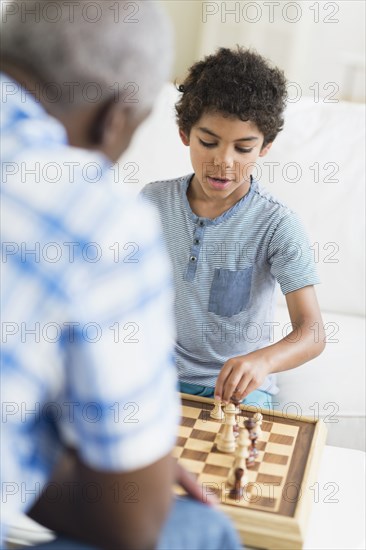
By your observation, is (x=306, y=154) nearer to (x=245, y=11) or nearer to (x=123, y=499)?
(x=245, y=11)

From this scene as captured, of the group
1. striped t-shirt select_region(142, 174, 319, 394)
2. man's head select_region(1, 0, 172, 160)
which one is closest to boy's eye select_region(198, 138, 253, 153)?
striped t-shirt select_region(142, 174, 319, 394)

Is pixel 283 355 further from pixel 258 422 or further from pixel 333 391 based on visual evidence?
pixel 333 391

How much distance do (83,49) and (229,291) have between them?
1163mm

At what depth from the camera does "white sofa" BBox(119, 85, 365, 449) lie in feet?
8.75

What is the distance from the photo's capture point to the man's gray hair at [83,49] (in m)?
0.97

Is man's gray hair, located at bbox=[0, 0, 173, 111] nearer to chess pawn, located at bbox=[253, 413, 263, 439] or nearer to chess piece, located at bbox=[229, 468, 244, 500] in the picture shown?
chess piece, located at bbox=[229, 468, 244, 500]

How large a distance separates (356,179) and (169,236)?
813 millimetres

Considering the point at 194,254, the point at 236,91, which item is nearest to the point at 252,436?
the point at 194,254

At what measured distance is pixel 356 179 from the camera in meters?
2.70

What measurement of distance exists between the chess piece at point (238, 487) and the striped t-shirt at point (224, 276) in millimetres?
609

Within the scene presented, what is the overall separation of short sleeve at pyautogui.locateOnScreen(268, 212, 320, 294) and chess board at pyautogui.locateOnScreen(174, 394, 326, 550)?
327mm

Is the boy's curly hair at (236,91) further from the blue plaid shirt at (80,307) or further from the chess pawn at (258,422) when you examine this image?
the blue plaid shirt at (80,307)

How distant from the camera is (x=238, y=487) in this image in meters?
1.47

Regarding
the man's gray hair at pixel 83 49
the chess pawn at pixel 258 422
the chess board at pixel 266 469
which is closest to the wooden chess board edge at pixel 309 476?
the chess board at pixel 266 469
